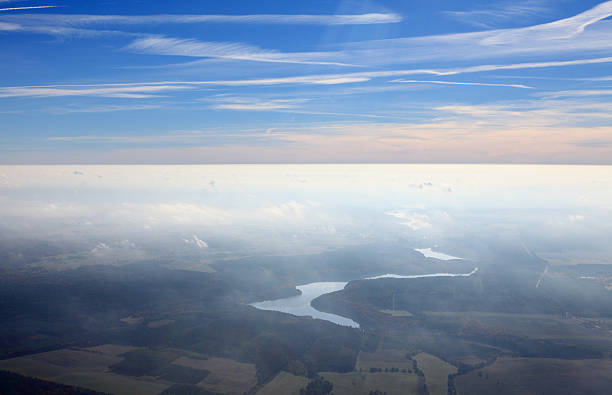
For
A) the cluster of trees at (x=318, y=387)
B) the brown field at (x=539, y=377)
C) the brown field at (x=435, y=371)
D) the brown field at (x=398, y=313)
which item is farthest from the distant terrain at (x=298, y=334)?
the cluster of trees at (x=318, y=387)

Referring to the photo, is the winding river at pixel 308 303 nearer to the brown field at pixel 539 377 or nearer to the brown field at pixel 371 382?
the brown field at pixel 371 382

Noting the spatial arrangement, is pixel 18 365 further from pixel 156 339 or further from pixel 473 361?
pixel 473 361

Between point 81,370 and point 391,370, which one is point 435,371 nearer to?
point 391,370

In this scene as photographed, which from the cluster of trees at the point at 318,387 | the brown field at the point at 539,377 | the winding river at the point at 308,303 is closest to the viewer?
the cluster of trees at the point at 318,387

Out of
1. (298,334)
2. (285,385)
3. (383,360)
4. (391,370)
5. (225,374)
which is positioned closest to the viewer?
(285,385)

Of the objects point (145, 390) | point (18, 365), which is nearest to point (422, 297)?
point (145, 390)

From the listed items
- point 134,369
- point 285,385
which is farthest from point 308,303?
point 134,369
